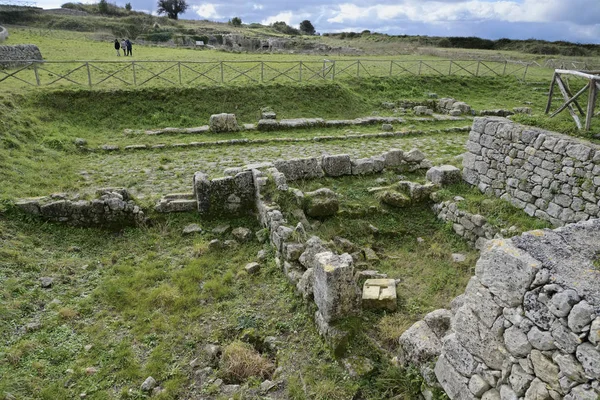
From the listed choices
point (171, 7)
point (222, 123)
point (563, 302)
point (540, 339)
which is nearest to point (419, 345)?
point (540, 339)

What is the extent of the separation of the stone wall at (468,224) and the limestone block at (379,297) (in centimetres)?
348

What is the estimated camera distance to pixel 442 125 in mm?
19844

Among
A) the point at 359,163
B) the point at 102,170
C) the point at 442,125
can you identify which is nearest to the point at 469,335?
the point at 359,163

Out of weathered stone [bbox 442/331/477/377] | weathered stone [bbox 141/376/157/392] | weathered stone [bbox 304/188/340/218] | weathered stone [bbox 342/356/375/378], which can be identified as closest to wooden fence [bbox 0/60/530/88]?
weathered stone [bbox 304/188/340/218]

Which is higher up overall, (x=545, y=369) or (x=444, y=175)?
(x=545, y=369)

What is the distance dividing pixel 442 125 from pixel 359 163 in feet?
31.1

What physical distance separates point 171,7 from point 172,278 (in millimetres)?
83822

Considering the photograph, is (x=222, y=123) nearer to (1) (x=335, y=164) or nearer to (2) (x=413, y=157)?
(1) (x=335, y=164)

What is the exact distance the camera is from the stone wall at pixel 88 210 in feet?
31.7

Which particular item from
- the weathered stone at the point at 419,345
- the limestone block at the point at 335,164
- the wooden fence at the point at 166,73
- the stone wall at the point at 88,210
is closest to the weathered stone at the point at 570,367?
the weathered stone at the point at 419,345

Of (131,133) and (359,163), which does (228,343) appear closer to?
(359,163)

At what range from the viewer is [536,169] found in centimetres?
945

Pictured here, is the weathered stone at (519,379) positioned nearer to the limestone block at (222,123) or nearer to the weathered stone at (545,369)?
the weathered stone at (545,369)

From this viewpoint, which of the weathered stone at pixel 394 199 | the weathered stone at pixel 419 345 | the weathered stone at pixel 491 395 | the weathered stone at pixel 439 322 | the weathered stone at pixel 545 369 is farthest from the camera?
the weathered stone at pixel 394 199
